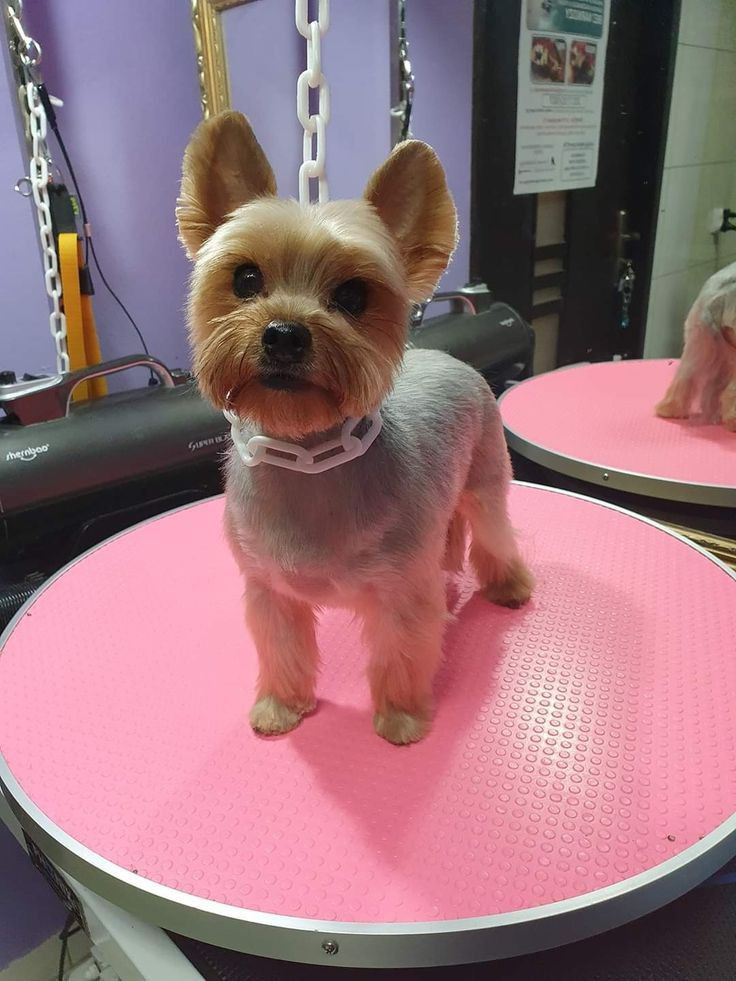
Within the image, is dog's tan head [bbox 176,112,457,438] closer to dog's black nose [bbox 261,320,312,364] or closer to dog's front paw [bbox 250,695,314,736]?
dog's black nose [bbox 261,320,312,364]

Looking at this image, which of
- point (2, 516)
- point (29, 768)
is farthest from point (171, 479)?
point (29, 768)

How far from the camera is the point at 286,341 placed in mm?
640

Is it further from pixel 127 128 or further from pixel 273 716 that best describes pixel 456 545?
pixel 127 128

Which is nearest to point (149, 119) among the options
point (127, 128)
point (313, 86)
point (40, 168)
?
point (127, 128)

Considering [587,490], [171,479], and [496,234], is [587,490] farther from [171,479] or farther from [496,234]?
[496,234]

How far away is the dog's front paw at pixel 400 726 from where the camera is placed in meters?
0.92

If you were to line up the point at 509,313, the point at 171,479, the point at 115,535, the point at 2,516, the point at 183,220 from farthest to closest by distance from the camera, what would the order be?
the point at 509,313, the point at 171,479, the point at 115,535, the point at 2,516, the point at 183,220

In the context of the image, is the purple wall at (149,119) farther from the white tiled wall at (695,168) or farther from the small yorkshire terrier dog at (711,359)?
the white tiled wall at (695,168)

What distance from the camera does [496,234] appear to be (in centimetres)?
258

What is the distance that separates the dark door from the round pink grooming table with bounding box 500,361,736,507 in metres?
0.62

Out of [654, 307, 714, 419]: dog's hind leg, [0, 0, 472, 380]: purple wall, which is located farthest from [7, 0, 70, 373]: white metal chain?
[654, 307, 714, 419]: dog's hind leg

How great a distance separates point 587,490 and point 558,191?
4.93ft

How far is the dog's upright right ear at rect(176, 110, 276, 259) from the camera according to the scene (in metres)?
0.73

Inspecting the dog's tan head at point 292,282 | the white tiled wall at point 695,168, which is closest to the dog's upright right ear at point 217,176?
the dog's tan head at point 292,282
